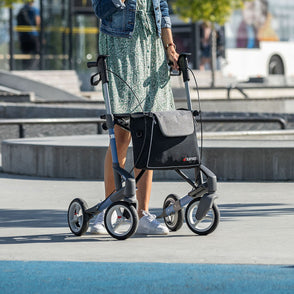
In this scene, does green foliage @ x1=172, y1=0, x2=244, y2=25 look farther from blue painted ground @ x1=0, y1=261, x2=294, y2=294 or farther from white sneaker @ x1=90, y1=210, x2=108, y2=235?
blue painted ground @ x1=0, y1=261, x2=294, y2=294

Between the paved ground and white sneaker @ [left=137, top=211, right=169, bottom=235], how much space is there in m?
0.05

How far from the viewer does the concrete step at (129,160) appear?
923cm

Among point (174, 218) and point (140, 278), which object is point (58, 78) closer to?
point (174, 218)

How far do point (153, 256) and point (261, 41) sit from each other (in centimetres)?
4353

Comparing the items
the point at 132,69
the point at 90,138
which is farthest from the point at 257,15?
the point at 132,69

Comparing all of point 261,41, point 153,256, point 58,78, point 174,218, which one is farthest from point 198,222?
point 261,41

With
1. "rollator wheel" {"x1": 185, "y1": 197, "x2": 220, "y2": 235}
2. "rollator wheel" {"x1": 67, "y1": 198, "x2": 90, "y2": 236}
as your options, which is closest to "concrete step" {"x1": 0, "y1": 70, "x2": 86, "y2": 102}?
"rollator wheel" {"x1": 67, "y1": 198, "x2": 90, "y2": 236}

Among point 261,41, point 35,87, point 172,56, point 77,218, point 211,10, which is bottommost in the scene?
point 77,218

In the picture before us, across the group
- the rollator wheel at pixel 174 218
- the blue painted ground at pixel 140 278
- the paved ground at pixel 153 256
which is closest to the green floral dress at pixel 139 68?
the rollator wheel at pixel 174 218

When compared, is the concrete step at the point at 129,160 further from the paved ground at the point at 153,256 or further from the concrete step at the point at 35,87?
the concrete step at the point at 35,87

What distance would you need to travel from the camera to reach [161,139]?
5.43 meters

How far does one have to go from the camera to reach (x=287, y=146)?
9336mm

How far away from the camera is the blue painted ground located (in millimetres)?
4242

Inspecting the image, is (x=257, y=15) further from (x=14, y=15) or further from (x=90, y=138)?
(x=90, y=138)
